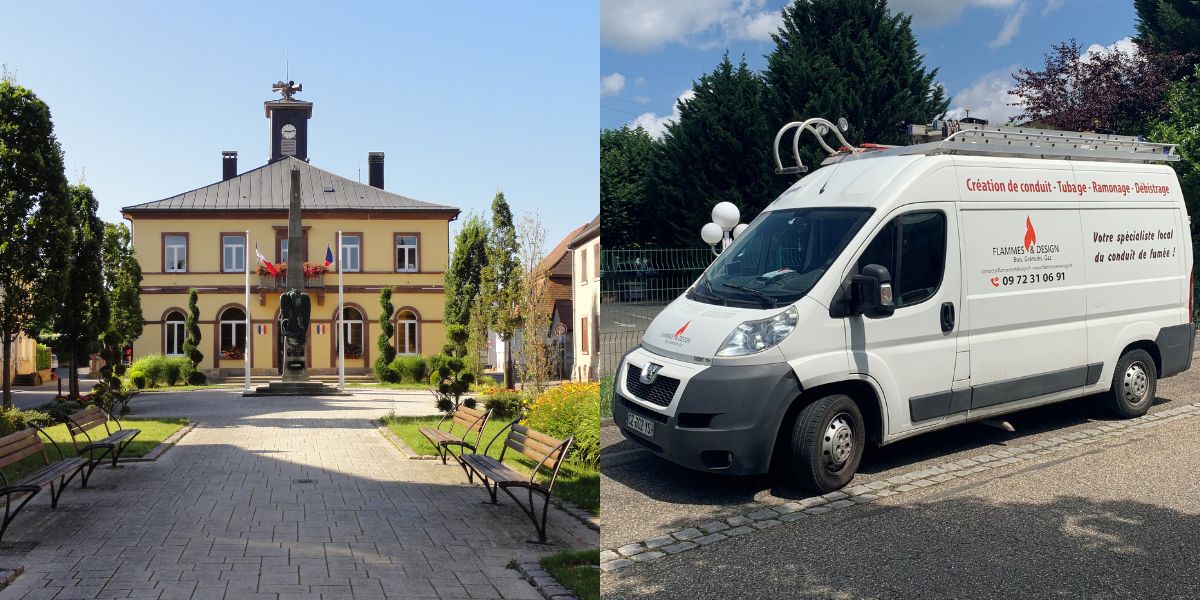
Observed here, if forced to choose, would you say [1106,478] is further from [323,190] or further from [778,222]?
[323,190]

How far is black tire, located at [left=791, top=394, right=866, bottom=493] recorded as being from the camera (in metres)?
5.70

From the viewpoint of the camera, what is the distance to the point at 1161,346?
816 cm

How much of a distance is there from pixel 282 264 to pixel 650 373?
353 inches

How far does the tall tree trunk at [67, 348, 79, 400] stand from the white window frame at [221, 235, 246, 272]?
2.14 m

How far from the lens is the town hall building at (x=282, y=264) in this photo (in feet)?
39.7

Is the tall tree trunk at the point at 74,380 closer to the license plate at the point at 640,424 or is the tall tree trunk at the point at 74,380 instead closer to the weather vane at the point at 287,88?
the weather vane at the point at 287,88

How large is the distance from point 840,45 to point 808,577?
23.7 meters

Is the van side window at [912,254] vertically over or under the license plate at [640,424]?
over

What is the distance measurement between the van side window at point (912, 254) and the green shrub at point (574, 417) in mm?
2335

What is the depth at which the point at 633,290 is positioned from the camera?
40.5 feet

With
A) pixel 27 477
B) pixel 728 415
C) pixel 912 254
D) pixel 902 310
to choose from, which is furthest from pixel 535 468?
pixel 27 477

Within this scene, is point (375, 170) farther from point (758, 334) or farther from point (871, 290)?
point (871, 290)

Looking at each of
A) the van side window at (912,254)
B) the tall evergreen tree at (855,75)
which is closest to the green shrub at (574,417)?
the van side window at (912,254)

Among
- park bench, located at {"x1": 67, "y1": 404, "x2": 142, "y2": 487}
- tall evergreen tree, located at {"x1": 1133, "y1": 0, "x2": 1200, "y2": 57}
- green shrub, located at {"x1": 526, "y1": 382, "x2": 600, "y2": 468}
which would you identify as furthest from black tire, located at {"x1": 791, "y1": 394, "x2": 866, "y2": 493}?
tall evergreen tree, located at {"x1": 1133, "y1": 0, "x2": 1200, "y2": 57}
